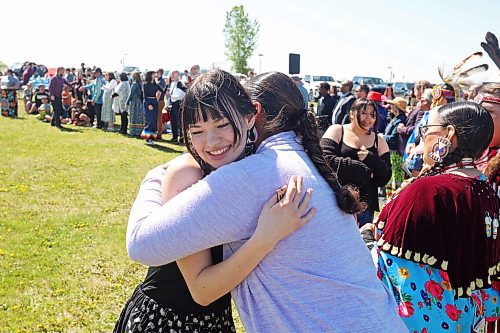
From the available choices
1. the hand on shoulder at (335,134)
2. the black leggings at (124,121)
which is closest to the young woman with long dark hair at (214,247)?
the hand on shoulder at (335,134)

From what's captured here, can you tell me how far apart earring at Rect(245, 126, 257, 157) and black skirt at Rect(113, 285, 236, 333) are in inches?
23.9

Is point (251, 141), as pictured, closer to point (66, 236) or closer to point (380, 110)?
point (66, 236)

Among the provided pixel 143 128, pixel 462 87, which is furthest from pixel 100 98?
pixel 462 87

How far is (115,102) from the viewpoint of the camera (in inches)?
592

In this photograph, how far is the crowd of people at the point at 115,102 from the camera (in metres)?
13.6

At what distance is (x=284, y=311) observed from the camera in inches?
56.9

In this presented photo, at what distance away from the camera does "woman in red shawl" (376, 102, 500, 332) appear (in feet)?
7.48

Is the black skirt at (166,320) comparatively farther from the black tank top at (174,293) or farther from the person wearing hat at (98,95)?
the person wearing hat at (98,95)

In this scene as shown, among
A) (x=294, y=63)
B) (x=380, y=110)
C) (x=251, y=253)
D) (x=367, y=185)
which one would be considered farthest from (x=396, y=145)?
(x=294, y=63)

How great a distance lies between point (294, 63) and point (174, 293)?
1281cm

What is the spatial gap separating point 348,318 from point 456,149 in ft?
4.26

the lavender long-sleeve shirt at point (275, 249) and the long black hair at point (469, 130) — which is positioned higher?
the long black hair at point (469, 130)

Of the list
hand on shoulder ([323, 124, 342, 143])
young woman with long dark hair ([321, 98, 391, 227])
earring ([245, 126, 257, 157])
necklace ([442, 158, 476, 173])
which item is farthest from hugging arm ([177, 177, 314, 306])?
hand on shoulder ([323, 124, 342, 143])

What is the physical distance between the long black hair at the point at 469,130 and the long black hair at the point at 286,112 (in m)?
1.01
